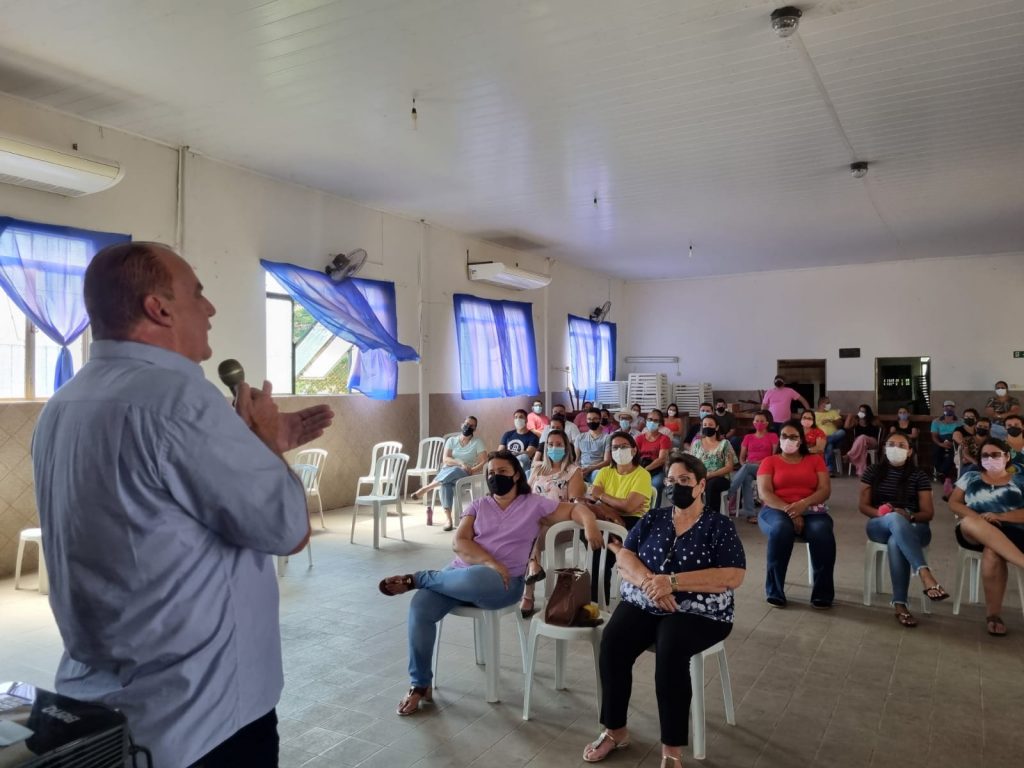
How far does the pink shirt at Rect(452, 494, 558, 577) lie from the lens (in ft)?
10.3

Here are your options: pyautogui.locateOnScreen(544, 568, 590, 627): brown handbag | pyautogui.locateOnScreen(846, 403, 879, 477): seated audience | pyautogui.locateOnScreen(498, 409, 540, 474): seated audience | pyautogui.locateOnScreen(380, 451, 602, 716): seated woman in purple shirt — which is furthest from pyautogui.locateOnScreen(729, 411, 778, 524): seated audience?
pyautogui.locateOnScreen(544, 568, 590, 627): brown handbag

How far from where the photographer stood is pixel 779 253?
10.4 meters

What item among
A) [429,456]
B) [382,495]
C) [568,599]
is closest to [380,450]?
[429,456]

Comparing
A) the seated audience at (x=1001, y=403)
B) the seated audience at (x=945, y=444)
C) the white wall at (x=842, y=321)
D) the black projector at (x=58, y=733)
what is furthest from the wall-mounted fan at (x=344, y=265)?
the seated audience at (x=1001, y=403)

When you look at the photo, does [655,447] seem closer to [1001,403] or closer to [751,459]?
[751,459]

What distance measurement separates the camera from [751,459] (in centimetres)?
697

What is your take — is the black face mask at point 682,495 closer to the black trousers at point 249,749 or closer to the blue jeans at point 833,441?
the black trousers at point 249,749

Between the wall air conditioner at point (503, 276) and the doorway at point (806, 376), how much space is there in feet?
16.2

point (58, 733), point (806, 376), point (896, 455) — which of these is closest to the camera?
point (58, 733)

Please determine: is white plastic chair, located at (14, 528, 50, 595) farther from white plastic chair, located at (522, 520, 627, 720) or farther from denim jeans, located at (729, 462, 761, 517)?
denim jeans, located at (729, 462, 761, 517)

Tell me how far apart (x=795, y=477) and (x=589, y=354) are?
7596mm

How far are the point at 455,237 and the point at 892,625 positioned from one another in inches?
257

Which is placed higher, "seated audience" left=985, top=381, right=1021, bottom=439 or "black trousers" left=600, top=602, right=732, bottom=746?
"seated audience" left=985, top=381, right=1021, bottom=439

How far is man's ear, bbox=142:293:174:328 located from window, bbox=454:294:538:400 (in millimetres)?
7581
